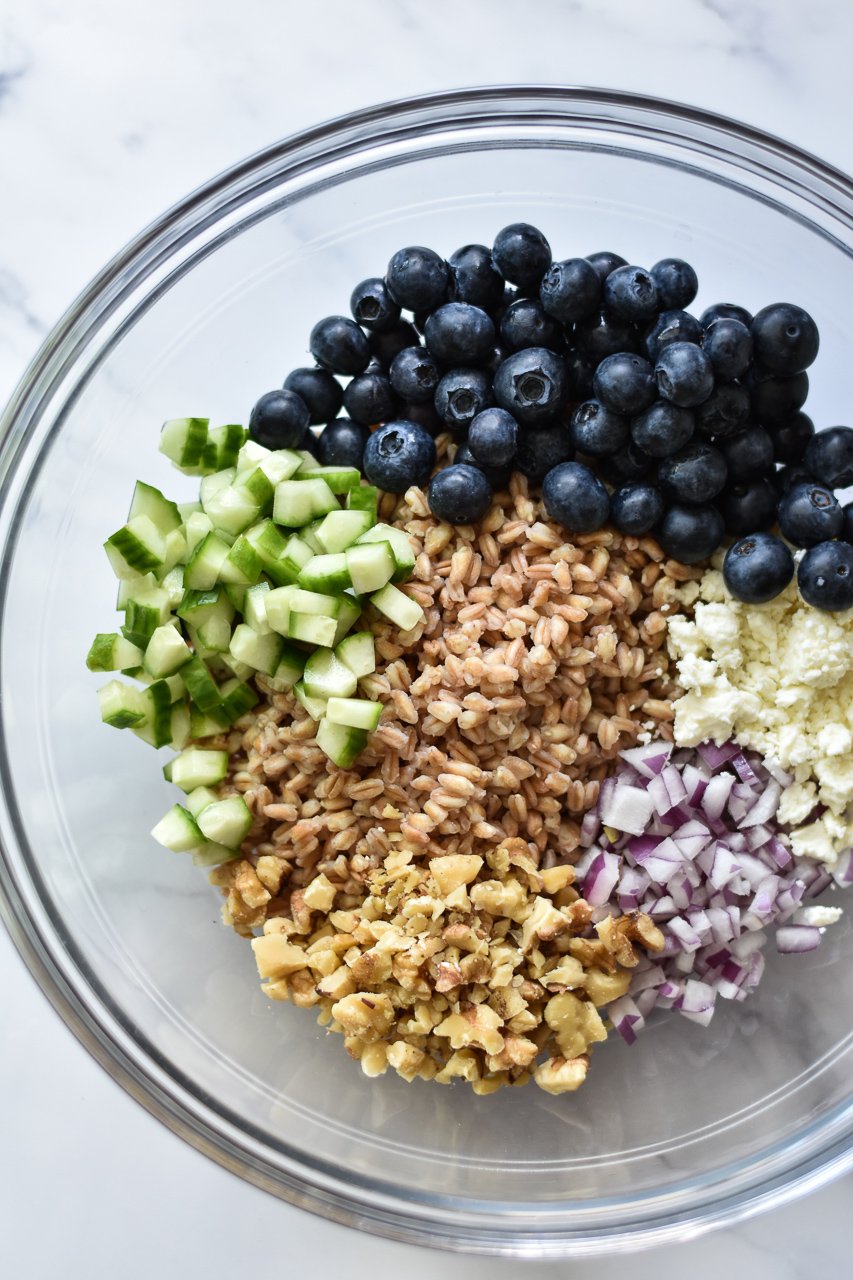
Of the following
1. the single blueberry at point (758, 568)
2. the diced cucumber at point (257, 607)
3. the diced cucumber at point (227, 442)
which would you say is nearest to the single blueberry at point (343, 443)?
the diced cucumber at point (227, 442)

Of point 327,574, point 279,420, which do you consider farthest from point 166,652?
point 279,420

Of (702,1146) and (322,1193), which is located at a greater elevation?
(702,1146)

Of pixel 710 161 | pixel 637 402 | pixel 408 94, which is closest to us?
pixel 637 402

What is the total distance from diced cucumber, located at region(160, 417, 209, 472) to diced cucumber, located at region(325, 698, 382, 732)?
0.46 m

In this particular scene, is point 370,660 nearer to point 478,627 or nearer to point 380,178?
point 478,627

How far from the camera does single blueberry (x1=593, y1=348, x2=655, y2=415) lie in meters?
1.49

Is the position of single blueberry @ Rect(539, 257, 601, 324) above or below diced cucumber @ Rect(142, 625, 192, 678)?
above

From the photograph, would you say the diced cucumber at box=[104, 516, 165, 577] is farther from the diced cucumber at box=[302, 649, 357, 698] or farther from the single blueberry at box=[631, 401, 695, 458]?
the single blueberry at box=[631, 401, 695, 458]

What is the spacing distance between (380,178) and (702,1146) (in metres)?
1.68

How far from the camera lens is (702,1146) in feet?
5.64

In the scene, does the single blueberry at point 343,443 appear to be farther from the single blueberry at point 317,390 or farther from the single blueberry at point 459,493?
the single blueberry at point 459,493

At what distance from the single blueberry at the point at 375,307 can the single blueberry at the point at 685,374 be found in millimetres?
424

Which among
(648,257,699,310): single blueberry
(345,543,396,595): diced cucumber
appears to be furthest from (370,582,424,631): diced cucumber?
(648,257,699,310): single blueberry

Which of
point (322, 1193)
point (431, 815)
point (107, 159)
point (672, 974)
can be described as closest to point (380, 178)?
point (107, 159)
